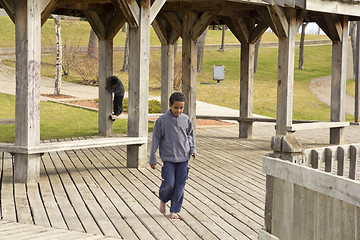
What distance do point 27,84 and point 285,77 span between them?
6540 mm

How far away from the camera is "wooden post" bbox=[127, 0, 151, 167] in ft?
37.1

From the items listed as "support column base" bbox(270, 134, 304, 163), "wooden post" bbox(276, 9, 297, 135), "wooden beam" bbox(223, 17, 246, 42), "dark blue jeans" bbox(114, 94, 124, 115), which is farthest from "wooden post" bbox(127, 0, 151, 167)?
"support column base" bbox(270, 134, 304, 163)

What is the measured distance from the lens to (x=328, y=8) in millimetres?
14156

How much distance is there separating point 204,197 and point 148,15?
3.79 metres

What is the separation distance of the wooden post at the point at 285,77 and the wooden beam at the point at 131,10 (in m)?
4.33

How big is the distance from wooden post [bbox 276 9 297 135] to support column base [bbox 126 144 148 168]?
412cm

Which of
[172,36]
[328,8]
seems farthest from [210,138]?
[328,8]

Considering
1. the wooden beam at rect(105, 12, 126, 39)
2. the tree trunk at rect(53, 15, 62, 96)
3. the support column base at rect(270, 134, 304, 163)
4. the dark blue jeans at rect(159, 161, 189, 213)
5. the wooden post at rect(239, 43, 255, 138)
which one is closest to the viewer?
the support column base at rect(270, 134, 304, 163)

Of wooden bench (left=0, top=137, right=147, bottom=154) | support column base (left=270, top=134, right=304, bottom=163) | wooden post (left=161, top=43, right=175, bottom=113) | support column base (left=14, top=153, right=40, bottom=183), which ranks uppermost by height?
wooden post (left=161, top=43, right=175, bottom=113)

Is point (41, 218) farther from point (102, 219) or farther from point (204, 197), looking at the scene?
point (204, 197)

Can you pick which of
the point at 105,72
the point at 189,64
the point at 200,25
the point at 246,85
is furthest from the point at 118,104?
the point at 246,85

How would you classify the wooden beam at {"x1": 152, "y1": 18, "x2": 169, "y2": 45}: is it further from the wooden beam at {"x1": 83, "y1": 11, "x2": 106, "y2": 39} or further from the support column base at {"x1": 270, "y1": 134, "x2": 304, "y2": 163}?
the support column base at {"x1": 270, "y1": 134, "x2": 304, "y2": 163}

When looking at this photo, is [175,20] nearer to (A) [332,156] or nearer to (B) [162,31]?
(B) [162,31]

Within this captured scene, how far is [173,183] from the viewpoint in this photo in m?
7.86
